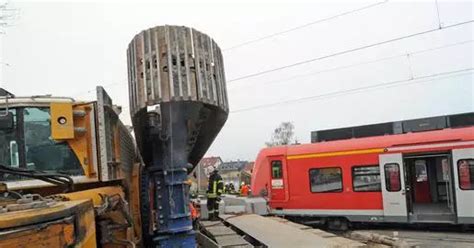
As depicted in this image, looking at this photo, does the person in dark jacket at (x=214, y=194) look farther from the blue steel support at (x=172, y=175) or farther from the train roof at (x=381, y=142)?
the blue steel support at (x=172, y=175)

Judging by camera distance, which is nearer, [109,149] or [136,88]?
[109,149]

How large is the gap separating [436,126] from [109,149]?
11.8m

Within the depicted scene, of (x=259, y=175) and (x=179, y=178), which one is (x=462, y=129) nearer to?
(x=259, y=175)

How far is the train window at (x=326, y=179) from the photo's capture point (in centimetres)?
1504

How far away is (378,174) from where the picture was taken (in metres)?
14.2

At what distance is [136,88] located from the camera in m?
4.80

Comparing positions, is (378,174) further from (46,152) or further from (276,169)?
(46,152)

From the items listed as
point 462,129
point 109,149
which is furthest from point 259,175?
point 109,149

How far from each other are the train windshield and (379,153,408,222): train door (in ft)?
37.2

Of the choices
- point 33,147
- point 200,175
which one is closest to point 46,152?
point 33,147

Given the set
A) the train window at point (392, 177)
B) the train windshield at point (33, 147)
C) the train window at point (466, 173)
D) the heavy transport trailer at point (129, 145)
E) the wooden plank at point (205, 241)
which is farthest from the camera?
the train window at point (392, 177)

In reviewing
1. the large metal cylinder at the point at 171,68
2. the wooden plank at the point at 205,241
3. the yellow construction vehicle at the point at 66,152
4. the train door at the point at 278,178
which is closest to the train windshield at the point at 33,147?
the yellow construction vehicle at the point at 66,152

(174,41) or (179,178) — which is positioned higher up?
(174,41)

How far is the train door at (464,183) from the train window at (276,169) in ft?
17.4
